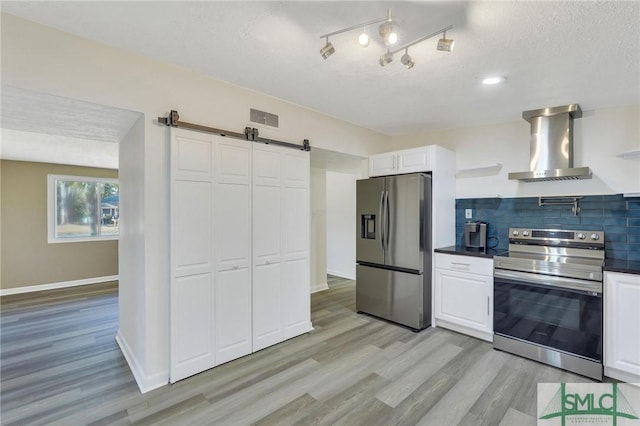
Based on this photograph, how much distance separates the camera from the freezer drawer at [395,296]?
3473mm

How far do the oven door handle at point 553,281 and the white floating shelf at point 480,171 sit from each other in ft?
4.24

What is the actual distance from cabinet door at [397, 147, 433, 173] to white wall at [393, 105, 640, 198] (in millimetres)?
671

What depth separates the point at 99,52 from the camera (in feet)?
6.76

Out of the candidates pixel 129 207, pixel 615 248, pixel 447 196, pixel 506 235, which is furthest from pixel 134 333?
pixel 615 248

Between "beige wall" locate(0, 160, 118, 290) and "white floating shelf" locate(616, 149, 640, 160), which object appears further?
"beige wall" locate(0, 160, 118, 290)

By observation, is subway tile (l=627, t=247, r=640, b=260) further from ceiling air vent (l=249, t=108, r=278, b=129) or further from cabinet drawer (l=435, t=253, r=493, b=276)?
ceiling air vent (l=249, t=108, r=278, b=129)

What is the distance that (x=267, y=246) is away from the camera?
2.99 meters

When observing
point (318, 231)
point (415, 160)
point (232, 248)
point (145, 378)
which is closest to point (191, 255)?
point (232, 248)

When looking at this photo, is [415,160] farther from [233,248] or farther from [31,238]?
[31,238]

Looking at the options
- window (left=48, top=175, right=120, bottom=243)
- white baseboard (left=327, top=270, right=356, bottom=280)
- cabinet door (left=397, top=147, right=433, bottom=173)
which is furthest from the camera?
white baseboard (left=327, top=270, right=356, bottom=280)

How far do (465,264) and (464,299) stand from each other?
391mm

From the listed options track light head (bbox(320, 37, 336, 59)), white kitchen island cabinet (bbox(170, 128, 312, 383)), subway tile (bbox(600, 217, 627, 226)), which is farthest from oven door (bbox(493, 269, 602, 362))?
track light head (bbox(320, 37, 336, 59))

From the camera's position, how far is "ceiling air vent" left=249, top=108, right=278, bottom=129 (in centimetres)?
288

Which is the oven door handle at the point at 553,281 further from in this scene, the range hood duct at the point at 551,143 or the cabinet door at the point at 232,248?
the cabinet door at the point at 232,248
